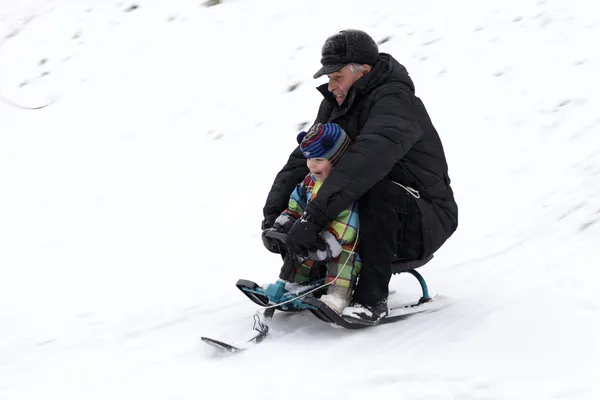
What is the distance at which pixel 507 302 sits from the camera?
3.81 m

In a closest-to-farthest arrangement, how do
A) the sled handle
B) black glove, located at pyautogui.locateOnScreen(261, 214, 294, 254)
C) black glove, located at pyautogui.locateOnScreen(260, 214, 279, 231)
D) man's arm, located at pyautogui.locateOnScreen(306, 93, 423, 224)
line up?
man's arm, located at pyautogui.locateOnScreen(306, 93, 423, 224) < the sled handle < black glove, located at pyautogui.locateOnScreen(261, 214, 294, 254) < black glove, located at pyautogui.locateOnScreen(260, 214, 279, 231)

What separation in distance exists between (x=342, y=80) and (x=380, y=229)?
0.75 m

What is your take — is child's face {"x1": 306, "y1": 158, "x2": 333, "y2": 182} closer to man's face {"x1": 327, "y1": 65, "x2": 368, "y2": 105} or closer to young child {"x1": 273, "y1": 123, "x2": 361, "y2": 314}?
young child {"x1": 273, "y1": 123, "x2": 361, "y2": 314}

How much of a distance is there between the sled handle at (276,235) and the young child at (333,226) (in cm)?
8

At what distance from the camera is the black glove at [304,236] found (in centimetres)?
348

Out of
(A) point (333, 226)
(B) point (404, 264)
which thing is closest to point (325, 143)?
(A) point (333, 226)

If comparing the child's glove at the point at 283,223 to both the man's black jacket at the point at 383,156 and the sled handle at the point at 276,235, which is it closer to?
the sled handle at the point at 276,235

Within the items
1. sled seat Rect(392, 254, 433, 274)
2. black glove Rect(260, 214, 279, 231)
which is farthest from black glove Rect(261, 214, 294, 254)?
sled seat Rect(392, 254, 433, 274)

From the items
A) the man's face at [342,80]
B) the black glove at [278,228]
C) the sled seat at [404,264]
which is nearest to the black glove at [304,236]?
the black glove at [278,228]

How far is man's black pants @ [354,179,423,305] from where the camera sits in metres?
3.56

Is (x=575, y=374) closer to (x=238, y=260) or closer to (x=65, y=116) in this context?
(x=238, y=260)

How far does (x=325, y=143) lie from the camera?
3.59 metres

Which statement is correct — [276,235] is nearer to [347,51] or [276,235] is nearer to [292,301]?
[292,301]

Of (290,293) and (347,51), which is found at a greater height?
(347,51)
